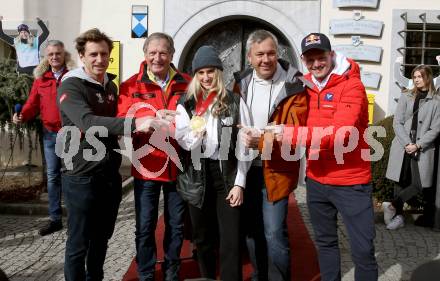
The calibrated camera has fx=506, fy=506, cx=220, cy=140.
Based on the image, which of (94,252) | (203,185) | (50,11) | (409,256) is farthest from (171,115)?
(50,11)

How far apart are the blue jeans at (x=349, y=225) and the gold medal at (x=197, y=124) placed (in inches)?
34.8

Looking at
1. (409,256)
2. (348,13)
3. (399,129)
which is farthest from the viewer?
(348,13)

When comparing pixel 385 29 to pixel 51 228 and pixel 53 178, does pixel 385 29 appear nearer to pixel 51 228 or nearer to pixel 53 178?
pixel 53 178

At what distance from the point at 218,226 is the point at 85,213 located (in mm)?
918

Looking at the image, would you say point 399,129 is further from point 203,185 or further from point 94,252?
point 94,252

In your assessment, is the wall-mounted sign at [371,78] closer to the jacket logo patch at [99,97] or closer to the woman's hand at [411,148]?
the woman's hand at [411,148]

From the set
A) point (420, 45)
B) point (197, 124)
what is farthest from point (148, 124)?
point (420, 45)

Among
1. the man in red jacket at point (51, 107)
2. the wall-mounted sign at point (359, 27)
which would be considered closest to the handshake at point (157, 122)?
the man in red jacket at point (51, 107)

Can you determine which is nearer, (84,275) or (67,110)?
(67,110)

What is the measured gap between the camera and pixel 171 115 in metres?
3.46

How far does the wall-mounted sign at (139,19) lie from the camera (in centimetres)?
908

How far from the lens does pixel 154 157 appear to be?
3.72m

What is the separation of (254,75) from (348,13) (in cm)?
592

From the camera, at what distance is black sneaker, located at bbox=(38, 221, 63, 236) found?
5.52m
